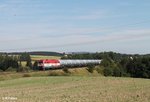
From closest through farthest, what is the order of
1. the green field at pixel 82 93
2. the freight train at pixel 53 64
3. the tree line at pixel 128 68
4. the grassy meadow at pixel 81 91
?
1. the green field at pixel 82 93
2. the grassy meadow at pixel 81 91
3. the freight train at pixel 53 64
4. the tree line at pixel 128 68

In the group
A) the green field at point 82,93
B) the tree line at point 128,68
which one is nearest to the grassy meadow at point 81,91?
the green field at point 82,93

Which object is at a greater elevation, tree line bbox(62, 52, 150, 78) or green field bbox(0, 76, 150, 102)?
green field bbox(0, 76, 150, 102)

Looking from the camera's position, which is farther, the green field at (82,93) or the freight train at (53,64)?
the freight train at (53,64)

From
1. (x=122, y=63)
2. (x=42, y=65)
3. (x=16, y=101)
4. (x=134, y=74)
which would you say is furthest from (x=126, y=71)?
(x=16, y=101)

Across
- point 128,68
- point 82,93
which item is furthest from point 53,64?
point 82,93

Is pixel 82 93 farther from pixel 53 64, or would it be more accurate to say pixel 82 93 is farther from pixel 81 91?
pixel 53 64

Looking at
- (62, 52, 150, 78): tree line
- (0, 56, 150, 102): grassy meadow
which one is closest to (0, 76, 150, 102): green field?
(0, 56, 150, 102): grassy meadow

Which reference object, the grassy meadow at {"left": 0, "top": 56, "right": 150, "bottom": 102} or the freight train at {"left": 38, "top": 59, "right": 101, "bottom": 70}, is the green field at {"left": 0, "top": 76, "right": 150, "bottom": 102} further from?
the freight train at {"left": 38, "top": 59, "right": 101, "bottom": 70}

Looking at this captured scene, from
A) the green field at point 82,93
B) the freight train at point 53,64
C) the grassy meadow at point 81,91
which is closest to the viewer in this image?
the green field at point 82,93

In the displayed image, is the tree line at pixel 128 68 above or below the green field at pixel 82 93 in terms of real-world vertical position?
below

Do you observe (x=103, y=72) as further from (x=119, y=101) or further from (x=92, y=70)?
(x=119, y=101)

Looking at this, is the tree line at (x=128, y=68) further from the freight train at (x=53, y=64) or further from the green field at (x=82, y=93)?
the green field at (x=82, y=93)

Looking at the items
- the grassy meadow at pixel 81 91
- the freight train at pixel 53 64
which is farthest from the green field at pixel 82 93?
the freight train at pixel 53 64

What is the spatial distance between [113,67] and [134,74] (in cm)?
701
